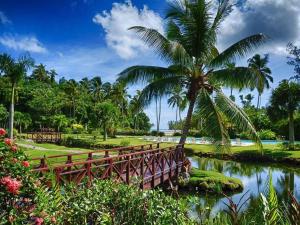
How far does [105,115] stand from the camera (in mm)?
43344

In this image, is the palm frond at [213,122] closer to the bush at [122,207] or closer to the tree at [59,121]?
the bush at [122,207]

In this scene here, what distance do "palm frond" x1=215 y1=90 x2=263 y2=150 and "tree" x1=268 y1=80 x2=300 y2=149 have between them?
16.4 m

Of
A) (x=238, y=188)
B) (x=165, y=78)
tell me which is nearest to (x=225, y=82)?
(x=165, y=78)

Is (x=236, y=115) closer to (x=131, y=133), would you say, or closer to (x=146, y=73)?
(x=146, y=73)

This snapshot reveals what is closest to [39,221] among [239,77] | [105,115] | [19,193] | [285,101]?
[19,193]

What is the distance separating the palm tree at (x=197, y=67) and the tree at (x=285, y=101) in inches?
602

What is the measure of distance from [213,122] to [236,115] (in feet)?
3.40

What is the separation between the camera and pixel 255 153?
2928cm

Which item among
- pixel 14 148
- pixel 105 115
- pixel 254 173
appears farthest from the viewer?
pixel 105 115

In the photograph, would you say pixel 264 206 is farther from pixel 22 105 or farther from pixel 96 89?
pixel 96 89

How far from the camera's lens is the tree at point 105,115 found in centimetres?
4284

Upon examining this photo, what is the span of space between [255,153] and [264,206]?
28.4 metres

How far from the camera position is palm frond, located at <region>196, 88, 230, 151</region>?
15.8m

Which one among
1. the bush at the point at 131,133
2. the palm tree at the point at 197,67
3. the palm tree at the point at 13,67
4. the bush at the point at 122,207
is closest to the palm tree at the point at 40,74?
the bush at the point at 131,133
